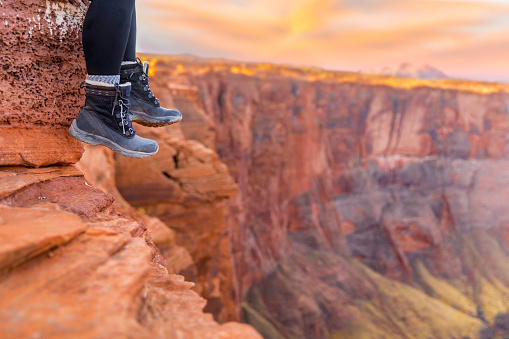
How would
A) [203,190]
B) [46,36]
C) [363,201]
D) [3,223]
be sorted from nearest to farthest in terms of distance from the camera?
[3,223] < [46,36] < [203,190] < [363,201]

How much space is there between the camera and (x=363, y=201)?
96.0 ft

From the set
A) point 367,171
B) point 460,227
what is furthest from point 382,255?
point 460,227

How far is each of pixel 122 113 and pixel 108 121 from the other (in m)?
0.11

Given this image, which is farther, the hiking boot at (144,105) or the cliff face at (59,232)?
the hiking boot at (144,105)

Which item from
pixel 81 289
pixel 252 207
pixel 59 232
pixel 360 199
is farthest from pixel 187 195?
pixel 360 199

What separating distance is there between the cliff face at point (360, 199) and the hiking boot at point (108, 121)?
975 centimetres

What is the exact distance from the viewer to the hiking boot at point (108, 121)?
7.30ft

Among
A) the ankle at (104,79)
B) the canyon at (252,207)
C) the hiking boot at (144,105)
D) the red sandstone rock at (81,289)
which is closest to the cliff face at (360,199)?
the canyon at (252,207)

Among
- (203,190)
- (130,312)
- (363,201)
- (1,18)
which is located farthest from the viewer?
(363,201)

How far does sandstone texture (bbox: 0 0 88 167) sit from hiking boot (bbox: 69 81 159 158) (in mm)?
347

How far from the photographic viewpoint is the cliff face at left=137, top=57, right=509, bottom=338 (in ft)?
61.1

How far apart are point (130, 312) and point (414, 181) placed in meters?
33.8

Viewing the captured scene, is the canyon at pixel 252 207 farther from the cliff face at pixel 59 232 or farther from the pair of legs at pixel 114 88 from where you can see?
the pair of legs at pixel 114 88

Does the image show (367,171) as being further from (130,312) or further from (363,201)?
(130,312)
